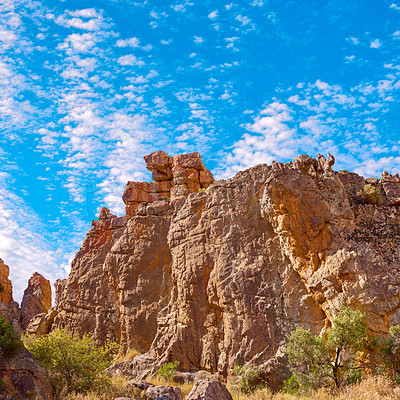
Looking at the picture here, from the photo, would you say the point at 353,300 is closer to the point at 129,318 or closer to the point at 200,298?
the point at 200,298

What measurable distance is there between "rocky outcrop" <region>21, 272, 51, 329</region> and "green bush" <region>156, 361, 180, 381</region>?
31742 mm

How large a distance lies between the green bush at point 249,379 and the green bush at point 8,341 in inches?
414

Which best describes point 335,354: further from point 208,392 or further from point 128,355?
point 128,355

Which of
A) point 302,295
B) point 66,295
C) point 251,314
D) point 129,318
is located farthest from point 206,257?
point 66,295

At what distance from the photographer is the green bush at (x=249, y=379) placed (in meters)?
21.7

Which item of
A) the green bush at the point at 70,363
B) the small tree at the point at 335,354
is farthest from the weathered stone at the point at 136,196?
the small tree at the point at 335,354

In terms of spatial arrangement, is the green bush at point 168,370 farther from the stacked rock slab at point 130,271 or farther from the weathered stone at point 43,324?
the weathered stone at point 43,324

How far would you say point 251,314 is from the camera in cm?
2445

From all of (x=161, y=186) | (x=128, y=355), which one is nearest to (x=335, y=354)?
(x=128, y=355)

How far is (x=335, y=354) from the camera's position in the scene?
1966 cm

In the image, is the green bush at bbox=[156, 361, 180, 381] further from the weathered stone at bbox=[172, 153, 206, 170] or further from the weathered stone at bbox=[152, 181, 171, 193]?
the weathered stone at bbox=[172, 153, 206, 170]

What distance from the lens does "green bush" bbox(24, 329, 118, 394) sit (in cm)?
2009

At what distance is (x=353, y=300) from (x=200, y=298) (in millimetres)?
9716

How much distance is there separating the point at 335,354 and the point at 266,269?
6.63 m
